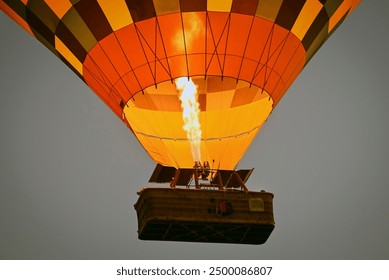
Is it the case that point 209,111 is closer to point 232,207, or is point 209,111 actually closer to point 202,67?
point 202,67

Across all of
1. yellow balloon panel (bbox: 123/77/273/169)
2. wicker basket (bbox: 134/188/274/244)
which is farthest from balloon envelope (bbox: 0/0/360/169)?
wicker basket (bbox: 134/188/274/244)

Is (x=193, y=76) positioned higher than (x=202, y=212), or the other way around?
(x=193, y=76)

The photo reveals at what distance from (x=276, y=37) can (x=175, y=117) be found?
5.12 feet

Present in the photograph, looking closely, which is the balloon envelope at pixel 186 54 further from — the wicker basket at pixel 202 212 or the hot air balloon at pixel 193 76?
the wicker basket at pixel 202 212

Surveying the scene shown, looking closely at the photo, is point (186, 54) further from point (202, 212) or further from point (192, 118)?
point (202, 212)

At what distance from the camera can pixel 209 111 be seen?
1298 cm

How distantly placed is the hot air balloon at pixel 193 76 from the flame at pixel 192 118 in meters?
0.01

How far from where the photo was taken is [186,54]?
12172 mm

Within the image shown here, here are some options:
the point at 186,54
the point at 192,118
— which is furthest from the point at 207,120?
the point at 186,54

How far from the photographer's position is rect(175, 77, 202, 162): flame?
12.7 metres

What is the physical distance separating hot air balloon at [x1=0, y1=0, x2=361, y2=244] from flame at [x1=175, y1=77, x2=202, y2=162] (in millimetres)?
14

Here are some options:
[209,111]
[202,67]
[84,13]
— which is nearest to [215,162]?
[209,111]

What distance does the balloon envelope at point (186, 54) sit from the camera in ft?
39.9

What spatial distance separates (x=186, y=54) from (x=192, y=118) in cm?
105
